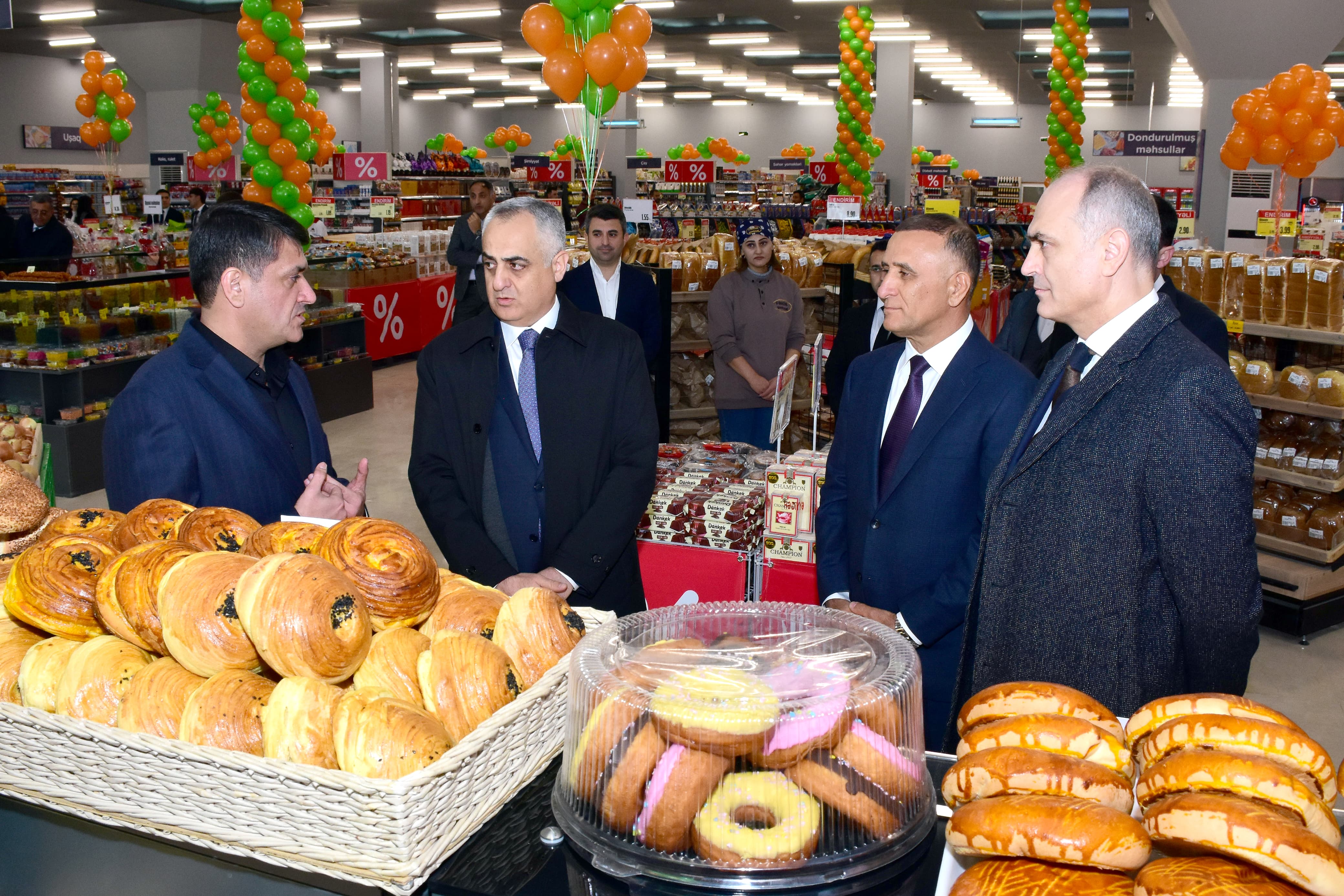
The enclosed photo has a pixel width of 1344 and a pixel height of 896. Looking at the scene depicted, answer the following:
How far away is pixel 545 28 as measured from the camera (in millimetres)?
7574

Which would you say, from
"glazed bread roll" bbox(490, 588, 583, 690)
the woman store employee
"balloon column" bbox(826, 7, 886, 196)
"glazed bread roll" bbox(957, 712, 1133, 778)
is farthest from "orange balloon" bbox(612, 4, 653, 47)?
"glazed bread roll" bbox(957, 712, 1133, 778)

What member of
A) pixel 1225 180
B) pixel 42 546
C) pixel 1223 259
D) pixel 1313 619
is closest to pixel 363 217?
pixel 1225 180

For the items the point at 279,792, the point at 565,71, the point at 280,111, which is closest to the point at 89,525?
the point at 279,792

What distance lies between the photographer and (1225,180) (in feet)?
31.4

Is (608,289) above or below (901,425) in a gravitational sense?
above

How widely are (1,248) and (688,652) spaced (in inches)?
395

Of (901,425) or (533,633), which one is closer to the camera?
(533,633)

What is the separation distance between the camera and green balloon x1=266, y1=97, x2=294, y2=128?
9359 millimetres

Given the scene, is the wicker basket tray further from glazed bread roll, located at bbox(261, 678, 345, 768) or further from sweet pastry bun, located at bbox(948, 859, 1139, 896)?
sweet pastry bun, located at bbox(948, 859, 1139, 896)

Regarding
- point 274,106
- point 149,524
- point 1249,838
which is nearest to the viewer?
point 1249,838

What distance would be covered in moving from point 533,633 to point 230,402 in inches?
43.8

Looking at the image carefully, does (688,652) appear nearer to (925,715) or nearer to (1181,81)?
(925,715)

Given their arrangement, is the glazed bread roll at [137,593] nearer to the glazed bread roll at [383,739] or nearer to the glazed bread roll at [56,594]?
the glazed bread roll at [56,594]

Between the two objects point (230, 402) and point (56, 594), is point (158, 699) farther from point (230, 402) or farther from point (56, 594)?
point (230, 402)
